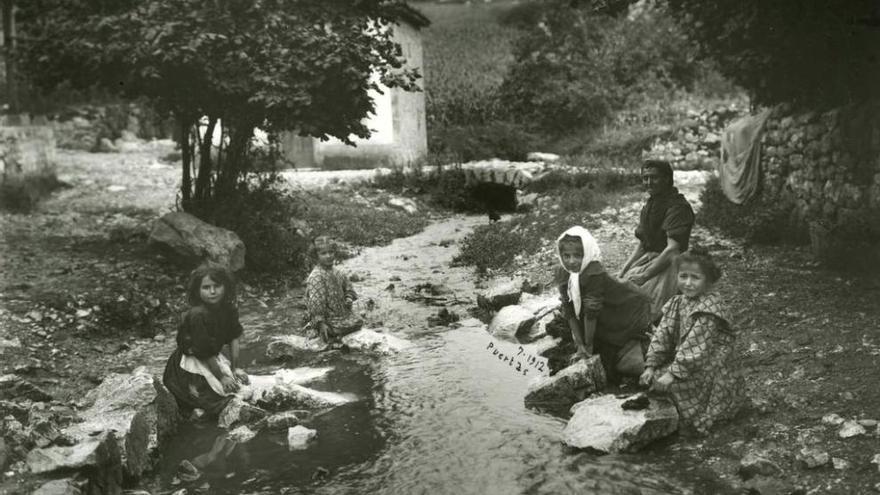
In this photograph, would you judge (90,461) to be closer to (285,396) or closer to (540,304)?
(285,396)

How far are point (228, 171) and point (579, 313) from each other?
6.91 m

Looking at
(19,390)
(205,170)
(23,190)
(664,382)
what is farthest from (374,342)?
(23,190)

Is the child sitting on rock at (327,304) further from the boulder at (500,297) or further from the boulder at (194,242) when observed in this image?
the boulder at (194,242)

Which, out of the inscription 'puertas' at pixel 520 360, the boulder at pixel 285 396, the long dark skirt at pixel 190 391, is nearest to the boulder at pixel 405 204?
the inscription 'puertas' at pixel 520 360

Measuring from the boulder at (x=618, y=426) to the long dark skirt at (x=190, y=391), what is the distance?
2.69 m

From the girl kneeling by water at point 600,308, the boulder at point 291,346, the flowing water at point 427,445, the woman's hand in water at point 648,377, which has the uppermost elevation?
the girl kneeling by water at point 600,308

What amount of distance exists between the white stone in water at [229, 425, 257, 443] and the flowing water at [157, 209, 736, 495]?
0.06 m

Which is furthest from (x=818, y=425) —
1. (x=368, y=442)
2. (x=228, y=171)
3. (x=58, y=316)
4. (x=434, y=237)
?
(x=434, y=237)

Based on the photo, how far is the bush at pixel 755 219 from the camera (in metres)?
9.69

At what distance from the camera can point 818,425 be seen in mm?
4809

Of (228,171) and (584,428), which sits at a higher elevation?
(228,171)

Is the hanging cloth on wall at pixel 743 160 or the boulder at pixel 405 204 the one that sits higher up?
the hanging cloth on wall at pixel 743 160

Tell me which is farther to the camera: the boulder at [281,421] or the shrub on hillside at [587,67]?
the shrub on hillside at [587,67]

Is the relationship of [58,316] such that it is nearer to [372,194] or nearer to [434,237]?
[434,237]
